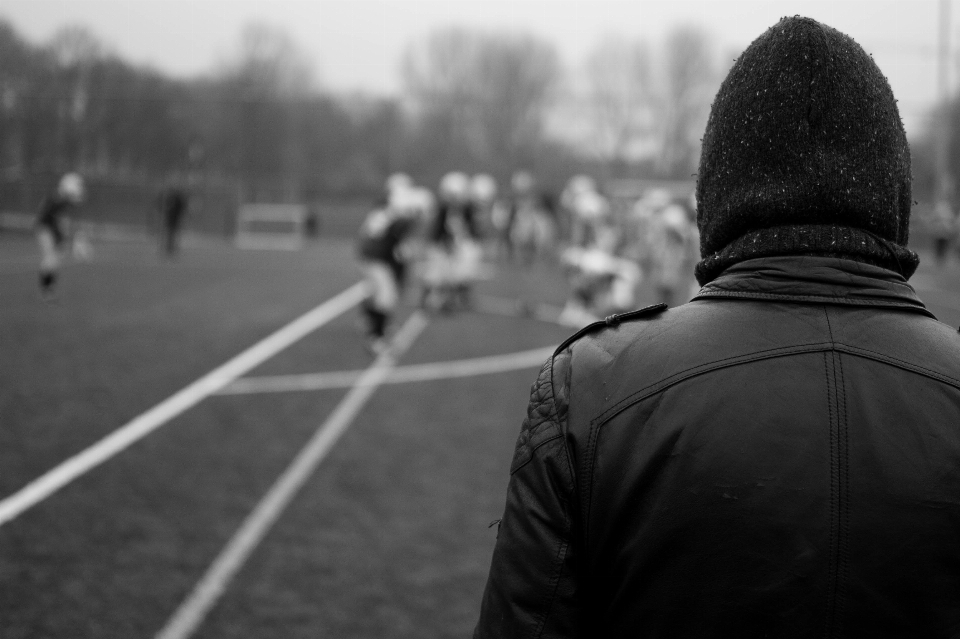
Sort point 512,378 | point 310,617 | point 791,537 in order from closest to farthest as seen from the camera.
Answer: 1. point 791,537
2. point 310,617
3. point 512,378

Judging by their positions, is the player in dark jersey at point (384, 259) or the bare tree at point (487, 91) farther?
the bare tree at point (487, 91)

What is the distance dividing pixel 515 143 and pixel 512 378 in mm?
48347

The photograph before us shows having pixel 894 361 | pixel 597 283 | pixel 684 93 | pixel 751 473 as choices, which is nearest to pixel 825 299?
pixel 894 361

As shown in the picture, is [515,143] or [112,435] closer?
[112,435]

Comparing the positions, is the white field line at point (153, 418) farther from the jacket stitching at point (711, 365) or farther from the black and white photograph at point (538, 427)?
the jacket stitching at point (711, 365)

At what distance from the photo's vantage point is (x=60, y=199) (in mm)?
17281

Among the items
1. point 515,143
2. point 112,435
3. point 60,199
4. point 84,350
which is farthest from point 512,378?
point 515,143

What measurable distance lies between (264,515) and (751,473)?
15.9 ft

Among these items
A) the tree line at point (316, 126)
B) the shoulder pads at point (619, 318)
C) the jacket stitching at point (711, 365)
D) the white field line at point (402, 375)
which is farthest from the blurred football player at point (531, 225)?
the jacket stitching at point (711, 365)

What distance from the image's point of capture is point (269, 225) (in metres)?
40.6

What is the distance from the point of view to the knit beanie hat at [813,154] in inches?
58.6

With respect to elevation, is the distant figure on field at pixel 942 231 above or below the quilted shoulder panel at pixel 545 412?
below

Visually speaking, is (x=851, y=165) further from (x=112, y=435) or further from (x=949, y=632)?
(x=112, y=435)

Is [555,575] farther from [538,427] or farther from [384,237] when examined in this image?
[384,237]
